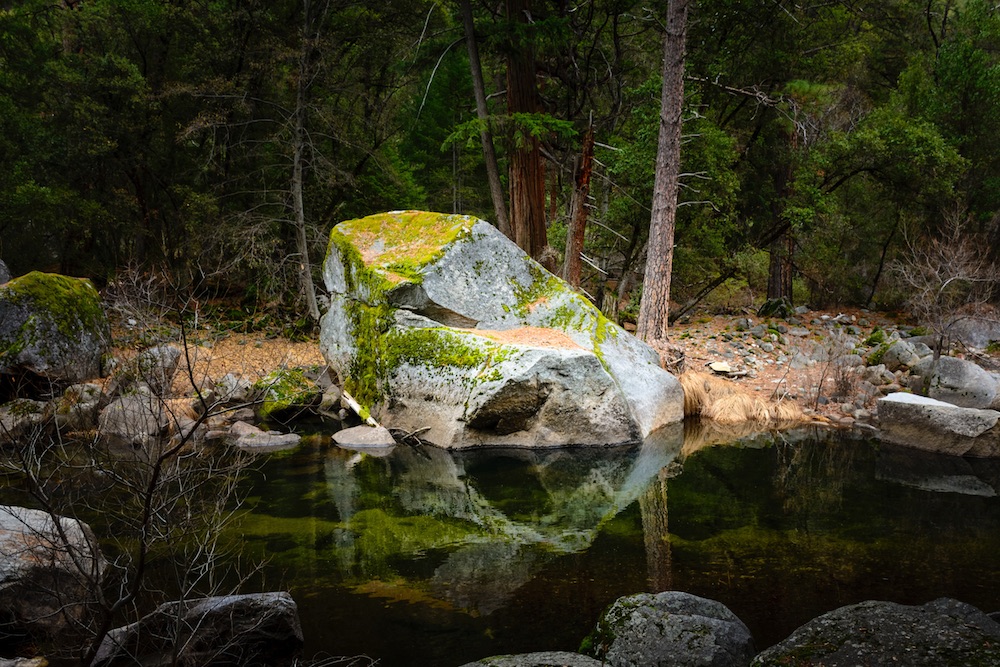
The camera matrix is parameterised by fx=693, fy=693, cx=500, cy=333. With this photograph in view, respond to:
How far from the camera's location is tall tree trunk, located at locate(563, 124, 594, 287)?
14133 mm

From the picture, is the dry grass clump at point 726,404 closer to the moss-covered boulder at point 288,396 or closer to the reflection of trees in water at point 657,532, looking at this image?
the reflection of trees in water at point 657,532

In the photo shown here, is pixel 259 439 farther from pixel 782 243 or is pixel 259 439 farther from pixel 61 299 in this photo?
pixel 782 243

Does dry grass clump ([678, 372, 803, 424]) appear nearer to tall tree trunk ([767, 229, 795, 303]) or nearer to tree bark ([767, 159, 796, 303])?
tree bark ([767, 159, 796, 303])

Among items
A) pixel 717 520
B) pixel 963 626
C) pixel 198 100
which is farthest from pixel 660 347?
pixel 198 100

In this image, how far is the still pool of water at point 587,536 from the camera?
5.01 metres

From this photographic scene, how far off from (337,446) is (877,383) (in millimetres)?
8878


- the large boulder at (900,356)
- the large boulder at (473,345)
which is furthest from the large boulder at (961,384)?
the large boulder at (473,345)

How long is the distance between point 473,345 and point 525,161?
17.0 feet

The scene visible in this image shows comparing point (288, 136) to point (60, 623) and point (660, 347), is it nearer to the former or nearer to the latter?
point (660, 347)

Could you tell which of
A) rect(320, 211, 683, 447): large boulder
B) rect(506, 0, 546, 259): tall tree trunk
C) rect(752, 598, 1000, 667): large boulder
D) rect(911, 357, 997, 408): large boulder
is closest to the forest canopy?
rect(506, 0, 546, 259): tall tree trunk

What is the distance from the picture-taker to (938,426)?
9258mm

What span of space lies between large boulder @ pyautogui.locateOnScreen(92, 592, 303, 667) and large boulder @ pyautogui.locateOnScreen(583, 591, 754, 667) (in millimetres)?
1883

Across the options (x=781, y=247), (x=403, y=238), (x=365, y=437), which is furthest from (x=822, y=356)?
(x=365, y=437)

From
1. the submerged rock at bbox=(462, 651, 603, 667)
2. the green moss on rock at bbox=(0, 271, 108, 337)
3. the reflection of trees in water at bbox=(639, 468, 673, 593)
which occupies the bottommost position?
the reflection of trees in water at bbox=(639, 468, 673, 593)
